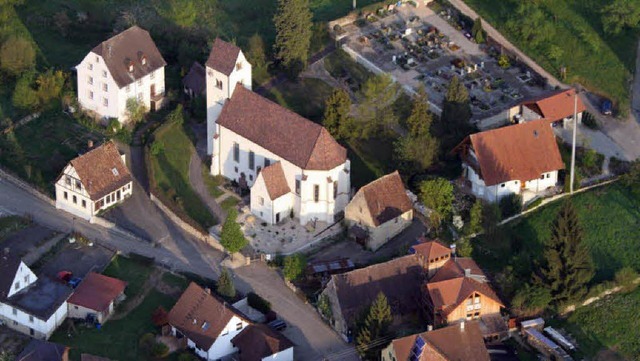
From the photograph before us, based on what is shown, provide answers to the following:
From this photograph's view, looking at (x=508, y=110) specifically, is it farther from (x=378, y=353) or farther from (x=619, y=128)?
(x=378, y=353)

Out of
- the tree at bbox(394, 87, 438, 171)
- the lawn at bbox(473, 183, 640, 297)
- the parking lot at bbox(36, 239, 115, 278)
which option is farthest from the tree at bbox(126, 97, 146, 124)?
the lawn at bbox(473, 183, 640, 297)

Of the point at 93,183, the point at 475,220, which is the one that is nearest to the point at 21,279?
the point at 93,183

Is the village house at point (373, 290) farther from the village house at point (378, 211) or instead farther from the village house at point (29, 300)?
the village house at point (29, 300)

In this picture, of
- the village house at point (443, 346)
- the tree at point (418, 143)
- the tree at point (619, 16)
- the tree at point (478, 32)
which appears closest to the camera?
the village house at point (443, 346)

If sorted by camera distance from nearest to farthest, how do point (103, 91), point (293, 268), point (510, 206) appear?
point (293, 268) → point (510, 206) → point (103, 91)

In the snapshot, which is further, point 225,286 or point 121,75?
point 121,75

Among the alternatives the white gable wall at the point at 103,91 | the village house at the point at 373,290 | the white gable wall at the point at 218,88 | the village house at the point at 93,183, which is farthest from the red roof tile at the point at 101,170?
the village house at the point at 373,290

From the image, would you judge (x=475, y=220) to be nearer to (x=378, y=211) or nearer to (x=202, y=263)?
(x=378, y=211)
